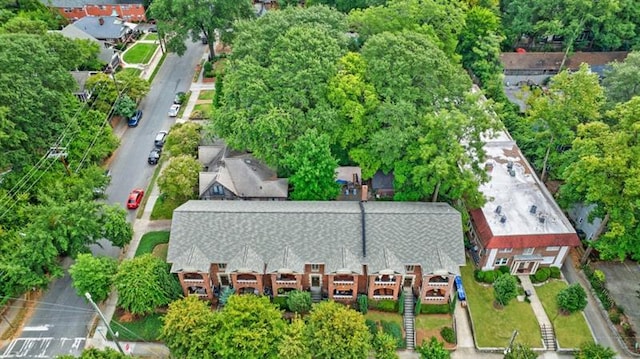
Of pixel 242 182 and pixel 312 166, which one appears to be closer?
pixel 312 166

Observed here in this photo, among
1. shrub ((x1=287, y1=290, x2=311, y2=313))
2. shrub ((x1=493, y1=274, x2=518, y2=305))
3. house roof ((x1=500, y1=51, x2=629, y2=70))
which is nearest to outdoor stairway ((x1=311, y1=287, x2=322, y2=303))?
shrub ((x1=287, y1=290, x2=311, y2=313))

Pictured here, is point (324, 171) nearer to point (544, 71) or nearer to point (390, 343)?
point (390, 343)

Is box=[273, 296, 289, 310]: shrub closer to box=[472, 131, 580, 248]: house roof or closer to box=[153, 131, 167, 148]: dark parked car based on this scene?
box=[472, 131, 580, 248]: house roof

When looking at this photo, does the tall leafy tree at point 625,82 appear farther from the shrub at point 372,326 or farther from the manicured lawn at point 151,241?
the manicured lawn at point 151,241

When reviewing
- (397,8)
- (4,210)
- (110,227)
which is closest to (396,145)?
(397,8)

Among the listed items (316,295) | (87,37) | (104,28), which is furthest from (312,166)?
(104,28)

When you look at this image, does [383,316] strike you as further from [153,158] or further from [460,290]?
[153,158]
